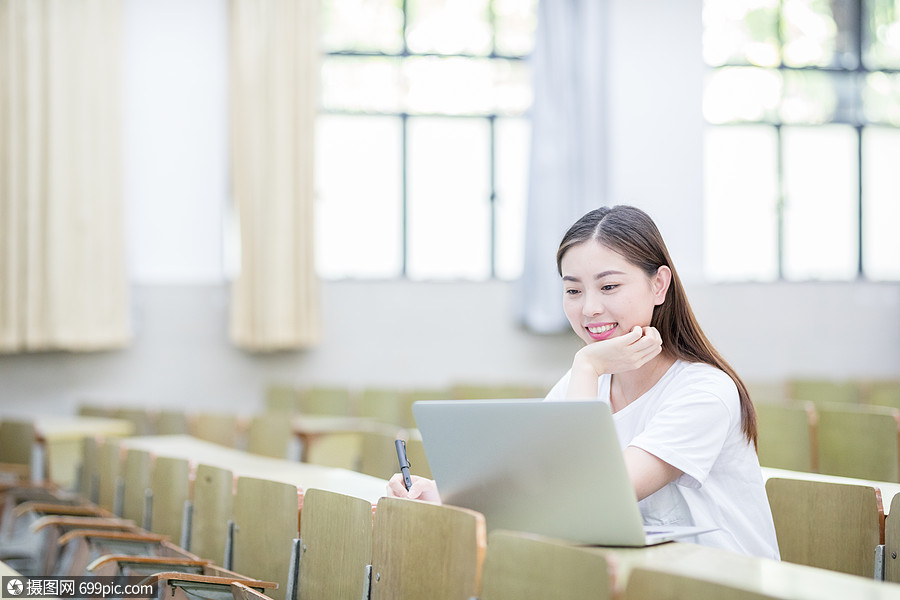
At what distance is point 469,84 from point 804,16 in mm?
2801

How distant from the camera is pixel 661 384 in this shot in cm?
190

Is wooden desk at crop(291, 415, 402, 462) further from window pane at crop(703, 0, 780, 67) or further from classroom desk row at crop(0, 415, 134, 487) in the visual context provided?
window pane at crop(703, 0, 780, 67)

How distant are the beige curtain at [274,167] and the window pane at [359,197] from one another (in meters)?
0.34

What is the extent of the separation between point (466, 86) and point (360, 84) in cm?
83

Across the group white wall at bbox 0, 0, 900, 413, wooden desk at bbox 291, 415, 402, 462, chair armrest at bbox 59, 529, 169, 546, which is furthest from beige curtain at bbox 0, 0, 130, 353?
chair armrest at bbox 59, 529, 169, 546

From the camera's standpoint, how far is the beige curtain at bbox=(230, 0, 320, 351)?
655cm

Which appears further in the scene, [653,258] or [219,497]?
[219,497]

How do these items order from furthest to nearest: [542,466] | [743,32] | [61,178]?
1. [743,32]
2. [61,178]
3. [542,466]

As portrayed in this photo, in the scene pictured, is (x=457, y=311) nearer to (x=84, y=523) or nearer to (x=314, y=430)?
(x=314, y=430)

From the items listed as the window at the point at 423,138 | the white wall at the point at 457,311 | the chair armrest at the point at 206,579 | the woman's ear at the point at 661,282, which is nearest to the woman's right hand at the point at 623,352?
the woman's ear at the point at 661,282

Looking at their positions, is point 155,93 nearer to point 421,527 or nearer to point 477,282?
point 477,282

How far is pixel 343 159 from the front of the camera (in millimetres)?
6977

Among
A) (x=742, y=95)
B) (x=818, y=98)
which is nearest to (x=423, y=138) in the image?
(x=742, y=95)

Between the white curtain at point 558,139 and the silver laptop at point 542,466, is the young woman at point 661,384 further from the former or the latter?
the white curtain at point 558,139
